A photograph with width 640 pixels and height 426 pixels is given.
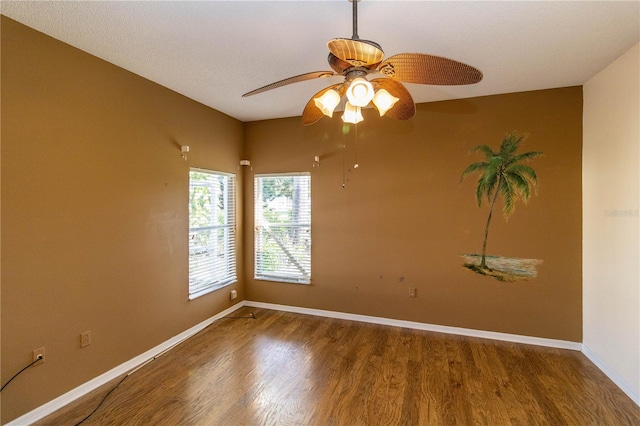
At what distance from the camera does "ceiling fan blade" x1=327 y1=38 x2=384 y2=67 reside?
1332mm

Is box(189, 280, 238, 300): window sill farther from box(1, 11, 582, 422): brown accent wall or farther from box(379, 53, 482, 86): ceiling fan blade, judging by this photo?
box(379, 53, 482, 86): ceiling fan blade

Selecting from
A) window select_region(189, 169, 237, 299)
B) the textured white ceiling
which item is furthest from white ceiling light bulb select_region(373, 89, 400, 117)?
window select_region(189, 169, 237, 299)

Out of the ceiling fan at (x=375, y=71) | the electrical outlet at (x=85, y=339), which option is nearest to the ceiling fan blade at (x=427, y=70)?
the ceiling fan at (x=375, y=71)

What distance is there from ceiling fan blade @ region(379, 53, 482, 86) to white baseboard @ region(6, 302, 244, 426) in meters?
3.15

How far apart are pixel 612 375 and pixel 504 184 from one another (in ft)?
6.18

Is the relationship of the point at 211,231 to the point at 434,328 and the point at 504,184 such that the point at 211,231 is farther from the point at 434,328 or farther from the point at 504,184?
the point at 504,184

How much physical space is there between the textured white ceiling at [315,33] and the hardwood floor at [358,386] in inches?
105

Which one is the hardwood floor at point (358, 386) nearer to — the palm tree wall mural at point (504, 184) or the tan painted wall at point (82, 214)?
the tan painted wall at point (82, 214)

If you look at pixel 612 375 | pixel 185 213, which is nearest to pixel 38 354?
pixel 185 213

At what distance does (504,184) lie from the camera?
3.22 meters

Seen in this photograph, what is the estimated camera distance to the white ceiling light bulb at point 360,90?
1576 mm

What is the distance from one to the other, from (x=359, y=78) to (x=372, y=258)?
2514 mm

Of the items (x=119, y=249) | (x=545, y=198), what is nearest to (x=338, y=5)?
(x=119, y=249)

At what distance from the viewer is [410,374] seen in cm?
260
